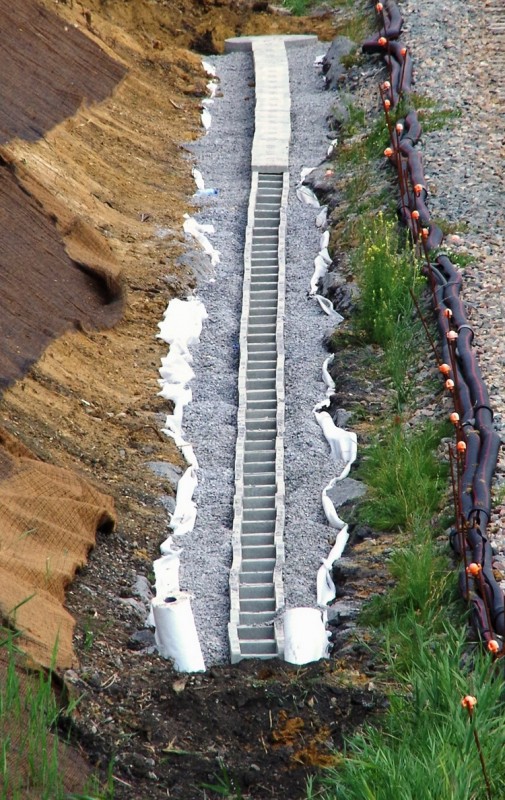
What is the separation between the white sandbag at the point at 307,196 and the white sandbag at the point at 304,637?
932 cm

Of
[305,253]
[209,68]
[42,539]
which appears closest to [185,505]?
[42,539]

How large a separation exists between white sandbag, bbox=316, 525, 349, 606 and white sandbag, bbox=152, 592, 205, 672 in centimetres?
152

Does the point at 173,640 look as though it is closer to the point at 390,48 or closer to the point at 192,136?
the point at 192,136

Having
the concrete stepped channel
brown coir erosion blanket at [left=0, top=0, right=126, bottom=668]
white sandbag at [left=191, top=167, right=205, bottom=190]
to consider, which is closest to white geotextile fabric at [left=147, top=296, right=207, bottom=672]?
the concrete stepped channel

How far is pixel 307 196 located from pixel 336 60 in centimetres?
514

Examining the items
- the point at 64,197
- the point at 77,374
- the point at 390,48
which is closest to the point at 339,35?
the point at 390,48

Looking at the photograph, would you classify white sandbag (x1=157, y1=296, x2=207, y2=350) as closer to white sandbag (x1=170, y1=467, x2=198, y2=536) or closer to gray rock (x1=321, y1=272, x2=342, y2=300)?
gray rock (x1=321, y1=272, x2=342, y2=300)

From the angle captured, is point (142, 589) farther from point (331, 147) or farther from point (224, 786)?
point (331, 147)

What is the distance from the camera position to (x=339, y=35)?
80.5 ft

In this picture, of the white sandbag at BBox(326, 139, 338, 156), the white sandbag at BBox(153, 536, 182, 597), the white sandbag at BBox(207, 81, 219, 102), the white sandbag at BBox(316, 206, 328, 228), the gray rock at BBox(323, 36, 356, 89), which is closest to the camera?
the white sandbag at BBox(153, 536, 182, 597)

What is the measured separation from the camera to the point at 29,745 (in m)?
7.96

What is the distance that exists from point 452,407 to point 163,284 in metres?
5.21

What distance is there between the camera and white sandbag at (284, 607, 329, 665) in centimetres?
1077

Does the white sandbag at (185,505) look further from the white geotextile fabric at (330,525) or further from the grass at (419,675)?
the grass at (419,675)
